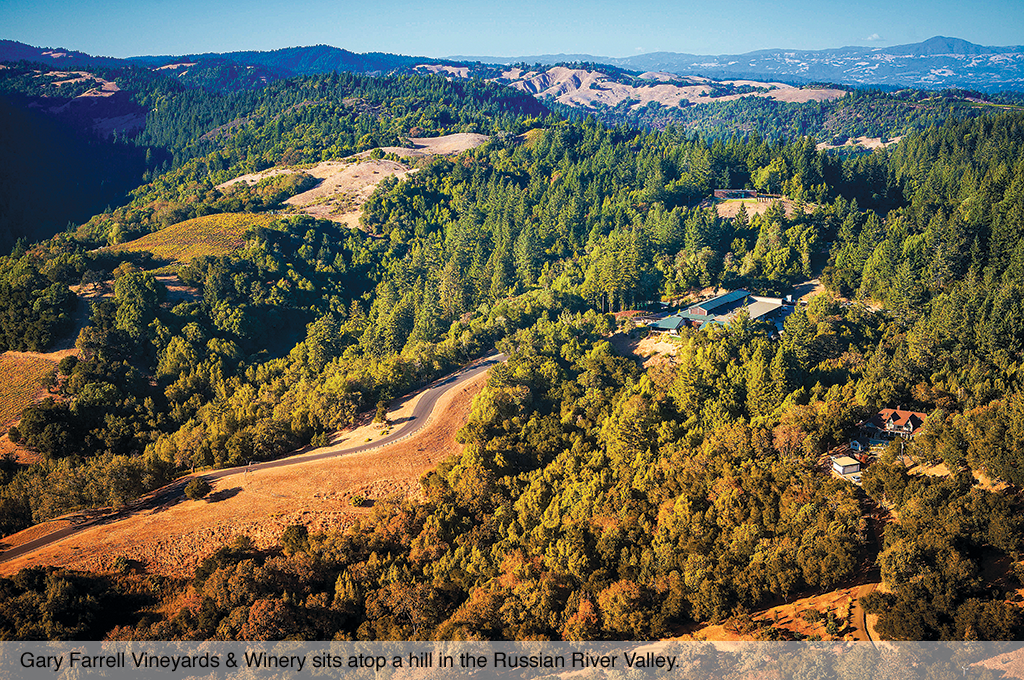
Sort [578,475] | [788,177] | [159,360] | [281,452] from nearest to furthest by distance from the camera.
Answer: [578,475] → [281,452] → [159,360] → [788,177]

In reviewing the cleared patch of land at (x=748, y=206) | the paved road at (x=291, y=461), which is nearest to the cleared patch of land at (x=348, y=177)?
the cleared patch of land at (x=748, y=206)

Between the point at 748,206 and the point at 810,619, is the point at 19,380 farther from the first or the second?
the point at 748,206

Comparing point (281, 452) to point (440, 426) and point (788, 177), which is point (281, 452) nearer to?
point (440, 426)

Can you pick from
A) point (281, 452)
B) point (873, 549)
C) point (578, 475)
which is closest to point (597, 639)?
point (578, 475)

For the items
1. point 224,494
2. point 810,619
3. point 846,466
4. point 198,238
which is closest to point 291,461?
point 224,494

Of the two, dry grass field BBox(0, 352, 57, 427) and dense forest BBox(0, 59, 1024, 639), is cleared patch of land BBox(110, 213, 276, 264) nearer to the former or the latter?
dense forest BBox(0, 59, 1024, 639)

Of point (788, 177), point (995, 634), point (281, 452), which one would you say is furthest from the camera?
point (788, 177)

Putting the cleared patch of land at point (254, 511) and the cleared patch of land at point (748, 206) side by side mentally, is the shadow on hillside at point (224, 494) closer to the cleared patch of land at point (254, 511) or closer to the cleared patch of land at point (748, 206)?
the cleared patch of land at point (254, 511)
